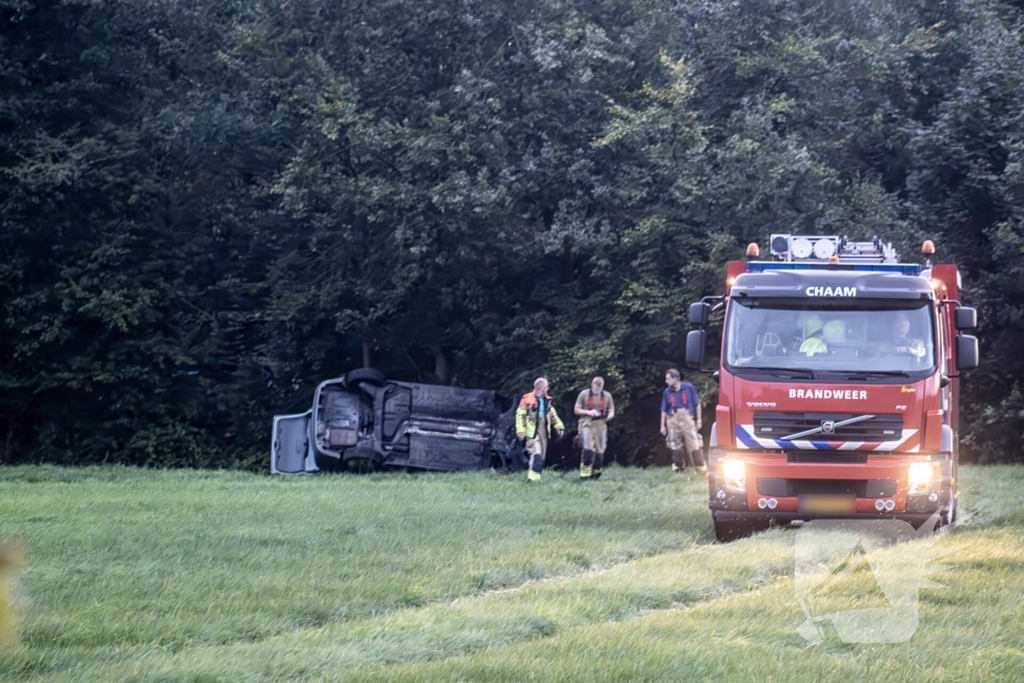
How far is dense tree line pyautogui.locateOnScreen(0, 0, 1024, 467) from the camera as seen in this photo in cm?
2603

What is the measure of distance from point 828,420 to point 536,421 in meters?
7.75

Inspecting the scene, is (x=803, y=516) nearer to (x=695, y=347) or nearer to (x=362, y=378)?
(x=695, y=347)

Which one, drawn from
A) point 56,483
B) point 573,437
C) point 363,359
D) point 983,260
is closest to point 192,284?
point 363,359

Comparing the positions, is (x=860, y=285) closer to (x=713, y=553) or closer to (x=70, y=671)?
(x=713, y=553)

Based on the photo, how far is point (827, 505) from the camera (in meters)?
12.4

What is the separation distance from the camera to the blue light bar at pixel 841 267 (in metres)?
13.3

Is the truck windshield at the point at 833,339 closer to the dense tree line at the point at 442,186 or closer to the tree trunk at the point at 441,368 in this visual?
the dense tree line at the point at 442,186

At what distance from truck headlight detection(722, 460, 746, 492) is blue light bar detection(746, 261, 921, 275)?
88.2 inches

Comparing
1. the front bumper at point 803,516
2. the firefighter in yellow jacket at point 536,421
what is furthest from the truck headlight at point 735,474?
the firefighter in yellow jacket at point 536,421

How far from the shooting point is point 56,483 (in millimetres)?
20000

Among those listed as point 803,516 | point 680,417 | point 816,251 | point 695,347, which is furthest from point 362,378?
point 803,516

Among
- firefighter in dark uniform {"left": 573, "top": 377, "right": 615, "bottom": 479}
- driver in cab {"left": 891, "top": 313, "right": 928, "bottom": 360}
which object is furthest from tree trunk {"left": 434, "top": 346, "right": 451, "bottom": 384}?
driver in cab {"left": 891, "top": 313, "right": 928, "bottom": 360}

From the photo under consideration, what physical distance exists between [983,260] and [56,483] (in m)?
18.2

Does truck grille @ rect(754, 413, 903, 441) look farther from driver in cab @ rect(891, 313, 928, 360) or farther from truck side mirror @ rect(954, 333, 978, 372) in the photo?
truck side mirror @ rect(954, 333, 978, 372)
